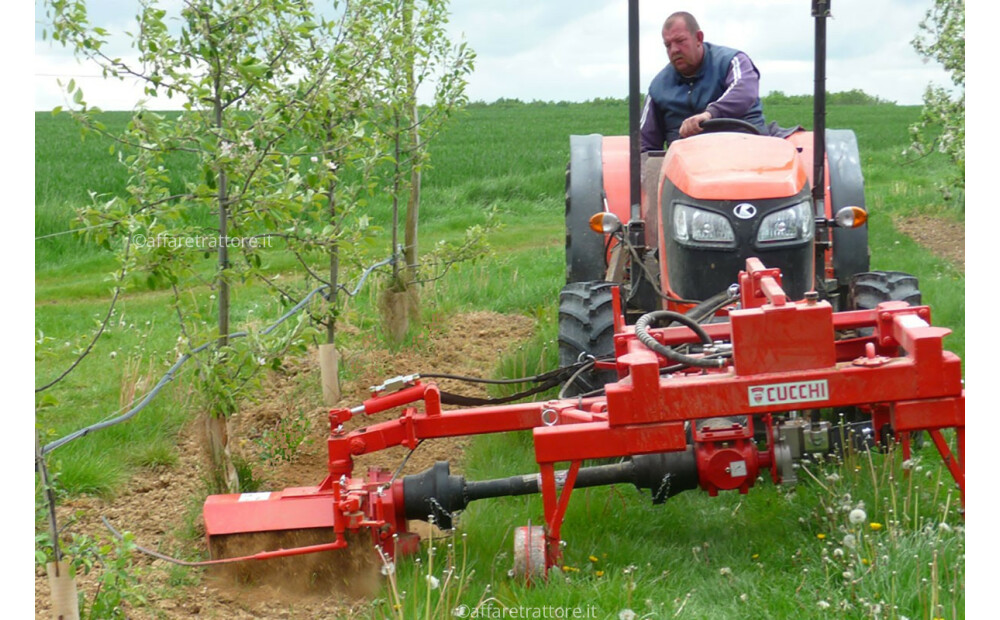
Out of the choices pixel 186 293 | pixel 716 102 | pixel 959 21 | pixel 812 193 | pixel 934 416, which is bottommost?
pixel 934 416

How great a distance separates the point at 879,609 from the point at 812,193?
A: 2342 millimetres

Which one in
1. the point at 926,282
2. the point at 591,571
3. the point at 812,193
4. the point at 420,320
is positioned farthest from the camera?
the point at 926,282

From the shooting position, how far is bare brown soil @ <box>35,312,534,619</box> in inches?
163

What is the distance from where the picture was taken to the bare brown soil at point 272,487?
4129mm

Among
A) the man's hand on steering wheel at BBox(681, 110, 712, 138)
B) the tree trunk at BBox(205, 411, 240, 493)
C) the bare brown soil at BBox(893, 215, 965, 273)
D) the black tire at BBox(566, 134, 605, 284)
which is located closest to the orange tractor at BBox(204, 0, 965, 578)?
the man's hand on steering wheel at BBox(681, 110, 712, 138)

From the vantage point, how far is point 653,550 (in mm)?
4102

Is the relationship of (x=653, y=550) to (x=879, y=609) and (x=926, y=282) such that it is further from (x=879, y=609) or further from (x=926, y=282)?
(x=926, y=282)

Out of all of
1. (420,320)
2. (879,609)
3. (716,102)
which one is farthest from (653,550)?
(420,320)

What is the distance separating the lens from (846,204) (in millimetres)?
5715

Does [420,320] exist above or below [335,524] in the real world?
above

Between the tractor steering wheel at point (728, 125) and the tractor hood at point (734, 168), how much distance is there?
255mm

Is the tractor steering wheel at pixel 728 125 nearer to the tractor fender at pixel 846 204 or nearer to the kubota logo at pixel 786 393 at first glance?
the tractor fender at pixel 846 204

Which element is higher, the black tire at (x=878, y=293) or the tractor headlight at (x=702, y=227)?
the tractor headlight at (x=702, y=227)

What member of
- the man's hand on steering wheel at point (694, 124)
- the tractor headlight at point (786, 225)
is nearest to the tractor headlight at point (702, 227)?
the tractor headlight at point (786, 225)
